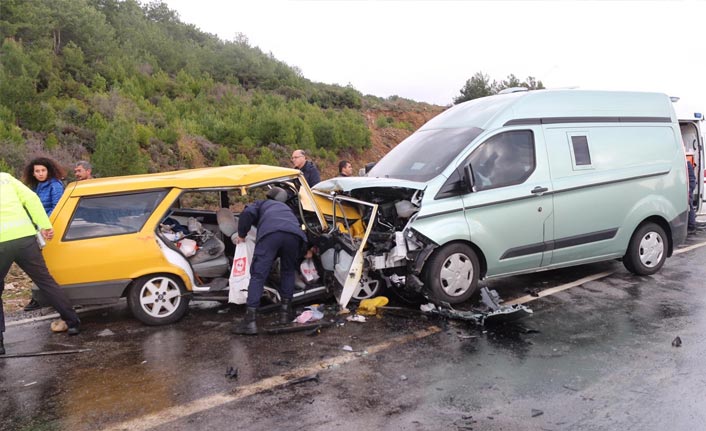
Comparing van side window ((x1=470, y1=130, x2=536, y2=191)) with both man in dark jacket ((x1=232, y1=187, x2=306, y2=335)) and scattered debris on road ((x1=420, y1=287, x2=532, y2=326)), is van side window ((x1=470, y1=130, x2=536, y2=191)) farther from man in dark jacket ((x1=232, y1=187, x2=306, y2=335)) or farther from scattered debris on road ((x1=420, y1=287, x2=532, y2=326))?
man in dark jacket ((x1=232, y1=187, x2=306, y2=335))

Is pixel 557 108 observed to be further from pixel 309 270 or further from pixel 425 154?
pixel 309 270

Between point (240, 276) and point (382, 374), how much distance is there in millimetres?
2153

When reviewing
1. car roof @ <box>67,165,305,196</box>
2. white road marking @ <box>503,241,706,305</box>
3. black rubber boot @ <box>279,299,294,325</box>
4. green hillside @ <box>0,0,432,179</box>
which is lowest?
→ white road marking @ <box>503,241,706,305</box>

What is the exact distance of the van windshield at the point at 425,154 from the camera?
249 inches

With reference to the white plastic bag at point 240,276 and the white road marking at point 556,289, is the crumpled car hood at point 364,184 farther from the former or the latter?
the white road marking at point 556,289

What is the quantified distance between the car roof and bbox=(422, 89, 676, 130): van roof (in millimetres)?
2325

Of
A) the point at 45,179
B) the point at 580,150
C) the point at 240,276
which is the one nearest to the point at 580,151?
the point at 580,150

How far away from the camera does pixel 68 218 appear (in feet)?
18.3

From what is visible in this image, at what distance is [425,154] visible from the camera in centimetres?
669

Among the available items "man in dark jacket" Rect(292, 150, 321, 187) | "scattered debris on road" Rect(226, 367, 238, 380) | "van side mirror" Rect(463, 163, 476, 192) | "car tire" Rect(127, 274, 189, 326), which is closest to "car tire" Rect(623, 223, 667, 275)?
"van side mirror" Rect(463, 163, 476, 192)

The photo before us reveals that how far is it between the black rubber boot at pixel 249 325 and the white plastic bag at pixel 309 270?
88cm

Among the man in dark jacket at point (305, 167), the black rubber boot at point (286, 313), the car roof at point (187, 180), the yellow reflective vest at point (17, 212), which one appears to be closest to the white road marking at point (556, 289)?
the black rubber boot at point (286, 313)

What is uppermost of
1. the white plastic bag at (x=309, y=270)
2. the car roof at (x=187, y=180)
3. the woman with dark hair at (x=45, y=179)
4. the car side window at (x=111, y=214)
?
the woman with dark hair at (x=45, y=179)

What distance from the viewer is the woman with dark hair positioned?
6.94 m
